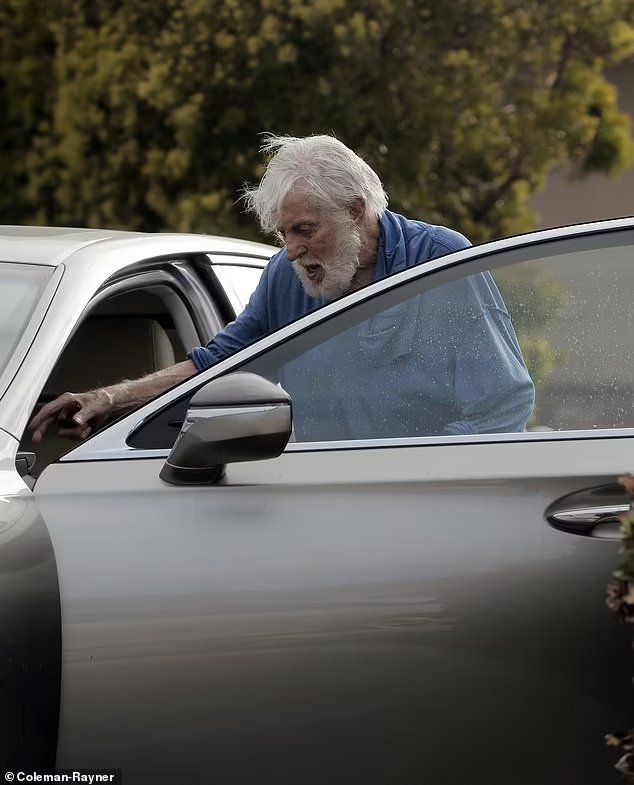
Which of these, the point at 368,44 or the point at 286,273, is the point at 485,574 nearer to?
the point at 286,273

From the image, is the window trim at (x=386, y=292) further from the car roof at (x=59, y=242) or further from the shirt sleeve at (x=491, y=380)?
the car roof at (x=59, y=242)

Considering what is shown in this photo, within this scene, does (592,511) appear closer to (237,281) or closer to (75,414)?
(75,414)

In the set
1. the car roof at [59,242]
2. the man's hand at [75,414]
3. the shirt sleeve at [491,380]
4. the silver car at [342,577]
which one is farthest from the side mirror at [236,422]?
the car roof at [59,242]

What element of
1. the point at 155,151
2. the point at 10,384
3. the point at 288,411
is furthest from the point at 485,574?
the point at 155,151

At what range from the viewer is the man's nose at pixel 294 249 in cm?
333

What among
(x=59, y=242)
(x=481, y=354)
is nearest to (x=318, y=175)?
(x=59, y=242)

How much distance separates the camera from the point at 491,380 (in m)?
2.55

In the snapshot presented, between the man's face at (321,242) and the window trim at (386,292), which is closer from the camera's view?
the window trim at (386,292)

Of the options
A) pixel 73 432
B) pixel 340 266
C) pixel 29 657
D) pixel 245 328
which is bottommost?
pixel 29 657

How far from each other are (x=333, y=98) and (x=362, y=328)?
6.98m

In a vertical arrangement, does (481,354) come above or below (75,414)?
above

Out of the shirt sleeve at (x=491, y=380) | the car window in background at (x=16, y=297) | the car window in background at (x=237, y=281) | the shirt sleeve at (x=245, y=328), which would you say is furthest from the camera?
the car window in background at (x=237, y=281)

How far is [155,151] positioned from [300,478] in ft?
25.3

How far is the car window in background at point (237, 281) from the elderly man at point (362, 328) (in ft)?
1.45
